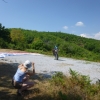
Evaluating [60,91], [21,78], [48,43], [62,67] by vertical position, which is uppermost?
[48,43]

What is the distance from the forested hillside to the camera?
3698 cm

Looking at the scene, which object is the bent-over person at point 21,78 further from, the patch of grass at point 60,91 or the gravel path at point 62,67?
the gravel path at point 62,67

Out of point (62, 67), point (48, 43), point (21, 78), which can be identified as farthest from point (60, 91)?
point (48, 43)

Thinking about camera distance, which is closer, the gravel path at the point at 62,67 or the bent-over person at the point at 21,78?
the bent-over person at the point at 21,78

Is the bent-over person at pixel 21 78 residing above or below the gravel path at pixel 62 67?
above

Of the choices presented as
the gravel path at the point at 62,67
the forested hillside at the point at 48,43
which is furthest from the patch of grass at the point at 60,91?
the forested hillside at the point at 48,43

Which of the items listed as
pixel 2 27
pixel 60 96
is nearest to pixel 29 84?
pixel 60 96

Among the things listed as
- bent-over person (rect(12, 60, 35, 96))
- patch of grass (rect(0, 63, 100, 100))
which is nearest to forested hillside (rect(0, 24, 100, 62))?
patch of grass (rect(0, 63, 100, 100))

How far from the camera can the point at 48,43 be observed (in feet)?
261

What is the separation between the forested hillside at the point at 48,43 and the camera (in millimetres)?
36978

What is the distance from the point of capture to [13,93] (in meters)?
6.65

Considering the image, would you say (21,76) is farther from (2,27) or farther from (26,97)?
(2,27)

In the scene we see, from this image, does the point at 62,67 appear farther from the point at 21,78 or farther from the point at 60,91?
the point at 60,91

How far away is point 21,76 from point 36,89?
104cm
